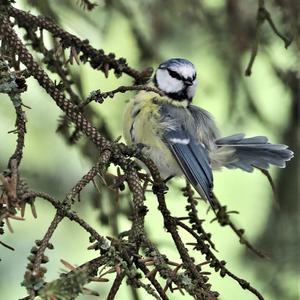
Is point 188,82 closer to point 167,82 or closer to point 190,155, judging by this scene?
point 167,82

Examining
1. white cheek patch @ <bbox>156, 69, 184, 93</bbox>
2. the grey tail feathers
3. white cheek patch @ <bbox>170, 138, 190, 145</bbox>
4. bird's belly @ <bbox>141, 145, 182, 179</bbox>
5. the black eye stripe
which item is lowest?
bird's belly @ <bbox>141, 145, 182, 179</bbox>

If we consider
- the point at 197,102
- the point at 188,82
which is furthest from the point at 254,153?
the point at 197,102

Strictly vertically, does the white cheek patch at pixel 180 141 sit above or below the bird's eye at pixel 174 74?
below

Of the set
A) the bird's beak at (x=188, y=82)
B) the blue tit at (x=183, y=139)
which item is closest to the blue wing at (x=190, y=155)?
the blue tit at (x=183, y=139)

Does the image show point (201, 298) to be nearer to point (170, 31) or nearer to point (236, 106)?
point (236, 106)

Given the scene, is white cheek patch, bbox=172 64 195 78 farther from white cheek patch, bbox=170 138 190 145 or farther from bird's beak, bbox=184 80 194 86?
white cheek patch, bbox=170 138 190 145

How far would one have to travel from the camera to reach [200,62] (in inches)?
126

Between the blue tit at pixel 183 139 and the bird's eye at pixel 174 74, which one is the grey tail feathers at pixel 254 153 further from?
the bird's eye at pixel 174 74

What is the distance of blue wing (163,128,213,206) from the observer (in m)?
1.96

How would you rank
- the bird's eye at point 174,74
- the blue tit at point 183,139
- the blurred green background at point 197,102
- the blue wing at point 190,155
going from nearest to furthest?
1. the blue wing at point 190,155
2. the blue tit at point 183,139
3. the bird's eye at point 174,74
4. the blurred green background at point 197,102

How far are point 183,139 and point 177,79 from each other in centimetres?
21

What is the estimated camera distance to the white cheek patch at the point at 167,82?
2.24 metres

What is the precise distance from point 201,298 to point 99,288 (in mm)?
1501

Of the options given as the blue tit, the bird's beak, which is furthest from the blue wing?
the bird's beak
